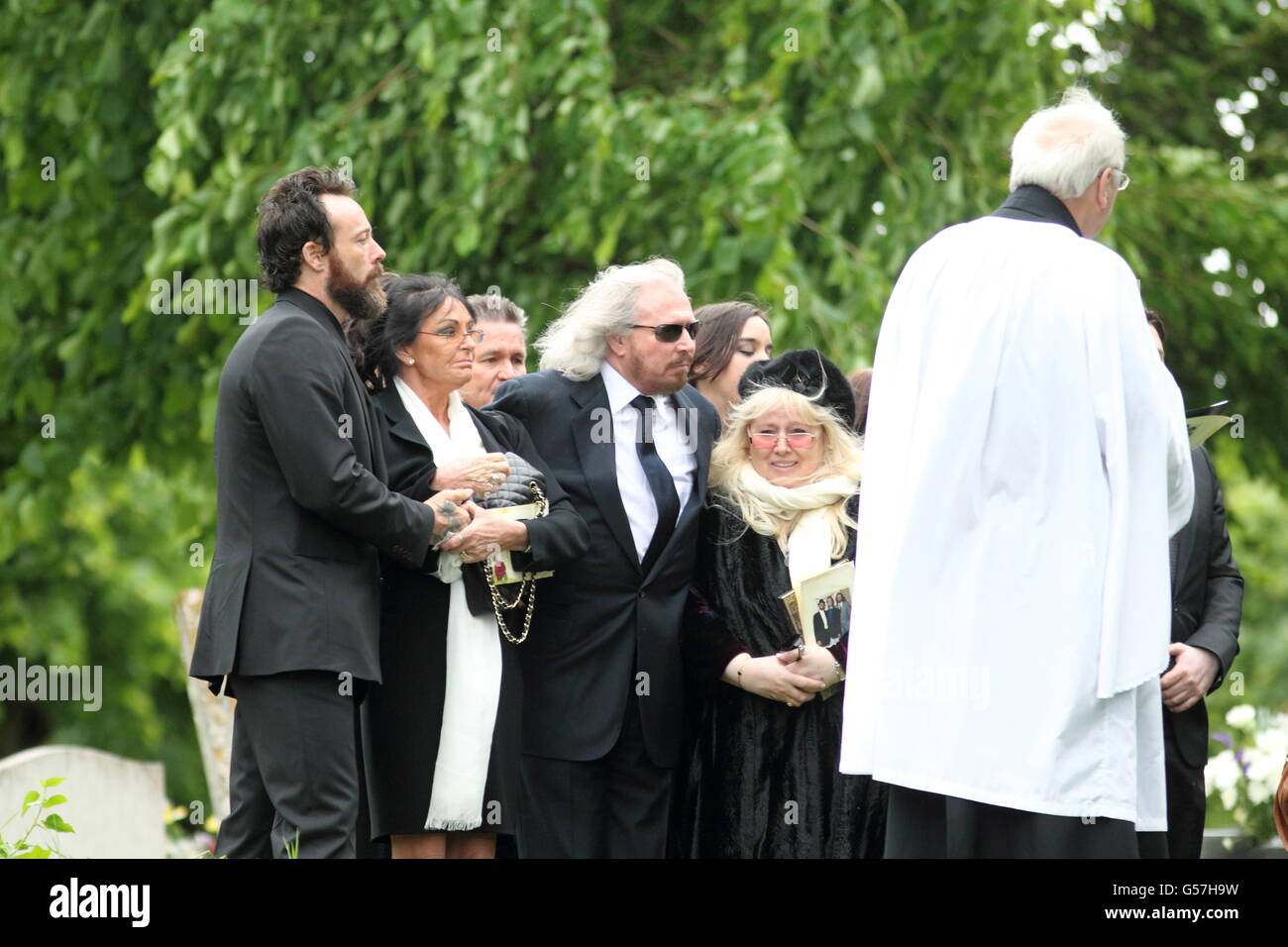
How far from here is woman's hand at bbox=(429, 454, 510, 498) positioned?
466 cm

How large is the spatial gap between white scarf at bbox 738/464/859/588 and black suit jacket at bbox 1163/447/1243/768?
1.13m

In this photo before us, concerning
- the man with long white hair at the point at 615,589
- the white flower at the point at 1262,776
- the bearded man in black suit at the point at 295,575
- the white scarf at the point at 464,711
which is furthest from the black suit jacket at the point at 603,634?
the white flower at the point at 1262,776

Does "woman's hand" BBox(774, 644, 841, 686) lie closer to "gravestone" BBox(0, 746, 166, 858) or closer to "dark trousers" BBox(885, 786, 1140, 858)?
"dark trousers" BBox(885, 786, 1140, 858)

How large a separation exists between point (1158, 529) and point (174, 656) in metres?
16.3

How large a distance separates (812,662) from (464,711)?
96 centimetres

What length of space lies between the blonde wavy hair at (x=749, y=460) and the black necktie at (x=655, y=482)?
140mm

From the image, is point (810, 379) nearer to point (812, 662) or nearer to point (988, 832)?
point (812, 662)

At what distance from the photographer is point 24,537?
364 inches

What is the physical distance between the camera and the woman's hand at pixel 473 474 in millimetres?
4664
